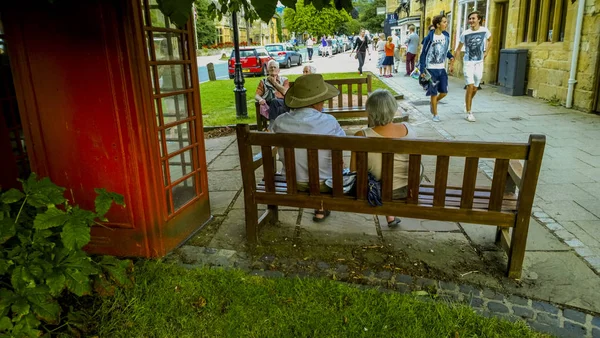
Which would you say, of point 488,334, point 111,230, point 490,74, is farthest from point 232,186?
point 490,74

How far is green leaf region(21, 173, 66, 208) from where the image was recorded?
2.28 m

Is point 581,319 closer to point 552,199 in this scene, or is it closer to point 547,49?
point 552,199

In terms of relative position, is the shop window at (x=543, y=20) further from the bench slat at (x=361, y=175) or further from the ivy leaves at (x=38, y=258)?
the ivy leaves at (x=38, y=258)

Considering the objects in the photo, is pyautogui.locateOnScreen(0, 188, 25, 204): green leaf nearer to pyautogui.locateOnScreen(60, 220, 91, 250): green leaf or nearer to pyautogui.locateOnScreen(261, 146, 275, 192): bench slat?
pyautogui.locateOnScreen(60, 220, 91, 250): green leaf

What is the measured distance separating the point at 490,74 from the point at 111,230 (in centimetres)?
1306

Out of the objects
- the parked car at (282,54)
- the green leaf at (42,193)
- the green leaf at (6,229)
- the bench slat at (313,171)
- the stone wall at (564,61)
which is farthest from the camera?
the parked car at (282,54)

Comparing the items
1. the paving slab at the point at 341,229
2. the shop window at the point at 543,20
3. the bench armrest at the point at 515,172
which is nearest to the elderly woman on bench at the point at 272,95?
the paving slab at the point at 341,229

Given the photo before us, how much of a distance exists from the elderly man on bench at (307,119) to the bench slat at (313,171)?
0.20 m

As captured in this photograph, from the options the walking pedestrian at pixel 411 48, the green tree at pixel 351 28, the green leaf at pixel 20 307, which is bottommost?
the green leaf at pixel 20 307

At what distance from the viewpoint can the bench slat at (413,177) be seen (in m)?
2.96

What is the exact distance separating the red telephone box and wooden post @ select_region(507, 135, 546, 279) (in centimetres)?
254

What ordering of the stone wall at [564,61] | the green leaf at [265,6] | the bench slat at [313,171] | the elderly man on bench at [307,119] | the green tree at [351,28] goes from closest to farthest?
the green leaf at [265,6]
the bench slat at [313,171]
the elderly man on bench at [307,119]
the stone wall at [564,61]
the green tree at [351,28]

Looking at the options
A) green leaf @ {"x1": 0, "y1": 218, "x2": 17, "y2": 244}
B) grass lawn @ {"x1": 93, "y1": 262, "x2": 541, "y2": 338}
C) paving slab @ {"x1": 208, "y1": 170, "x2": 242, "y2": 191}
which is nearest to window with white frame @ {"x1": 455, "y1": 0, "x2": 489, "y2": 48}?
paving slab @ {"x1": 208, "y1": 170, "x2": 242, "y2": 191}

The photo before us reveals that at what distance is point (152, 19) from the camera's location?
10.3ft
